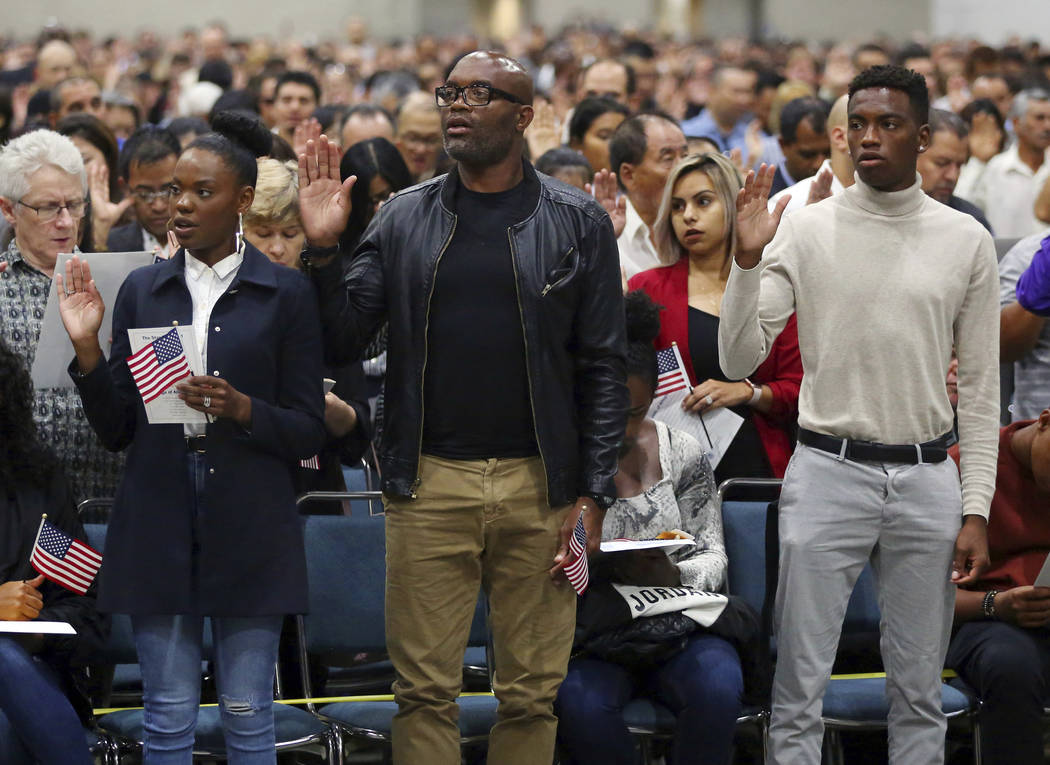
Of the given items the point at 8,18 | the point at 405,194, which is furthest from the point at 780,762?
the point at 8,18

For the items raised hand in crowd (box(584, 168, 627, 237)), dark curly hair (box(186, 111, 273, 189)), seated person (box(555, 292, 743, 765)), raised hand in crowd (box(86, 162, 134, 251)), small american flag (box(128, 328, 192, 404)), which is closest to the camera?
small american flag (box(128, 328, 192, 404))

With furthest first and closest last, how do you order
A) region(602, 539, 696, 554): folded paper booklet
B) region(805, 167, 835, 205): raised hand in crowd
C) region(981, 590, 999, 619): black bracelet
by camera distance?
region(805, 167, 835, 205): raised hand in crowd, region(981, 590, 999, 619): black bracelet, region(602, 539, 696, 554): folded paper booklet

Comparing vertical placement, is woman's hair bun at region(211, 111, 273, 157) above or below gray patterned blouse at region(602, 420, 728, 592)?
above

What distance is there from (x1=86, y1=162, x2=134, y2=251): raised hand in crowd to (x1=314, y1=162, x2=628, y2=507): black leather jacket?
9.48 feet

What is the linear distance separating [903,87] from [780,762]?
1.94 m

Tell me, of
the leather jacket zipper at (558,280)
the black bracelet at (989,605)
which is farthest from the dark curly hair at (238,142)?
the black bracelet at (989,605)

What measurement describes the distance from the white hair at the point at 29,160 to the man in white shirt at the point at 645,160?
2.57 m

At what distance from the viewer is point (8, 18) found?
1152 inches

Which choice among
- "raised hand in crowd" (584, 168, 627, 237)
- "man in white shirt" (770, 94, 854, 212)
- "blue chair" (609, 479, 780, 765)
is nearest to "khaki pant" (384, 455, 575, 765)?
"blue chair" (609, 479, 780, 765)

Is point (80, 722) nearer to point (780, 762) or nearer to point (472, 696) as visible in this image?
point (472, 696)

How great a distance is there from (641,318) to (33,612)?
2.10 metres

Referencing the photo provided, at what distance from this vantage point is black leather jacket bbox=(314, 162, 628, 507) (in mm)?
4156

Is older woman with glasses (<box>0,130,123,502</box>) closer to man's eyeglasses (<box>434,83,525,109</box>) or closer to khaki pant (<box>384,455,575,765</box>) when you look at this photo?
khaki pant (<box>384,455,575,765</box>)

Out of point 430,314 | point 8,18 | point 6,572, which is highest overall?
point 8,18
